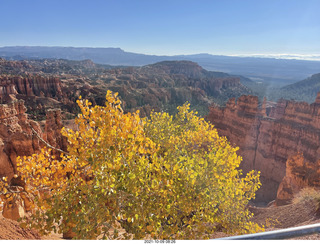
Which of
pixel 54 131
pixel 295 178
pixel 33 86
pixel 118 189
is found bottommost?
pixel 295 178

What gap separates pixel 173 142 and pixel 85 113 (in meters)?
6.10

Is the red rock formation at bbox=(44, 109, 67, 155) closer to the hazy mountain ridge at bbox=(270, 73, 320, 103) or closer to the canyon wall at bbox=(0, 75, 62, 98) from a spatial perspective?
the canyon wall at bbox=(0, 75, 62, 98)

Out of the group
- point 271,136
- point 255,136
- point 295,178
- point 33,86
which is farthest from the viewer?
point 33,86

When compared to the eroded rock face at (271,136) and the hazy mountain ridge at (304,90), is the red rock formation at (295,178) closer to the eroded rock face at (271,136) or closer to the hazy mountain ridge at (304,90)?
the eroded rock face at (271,136)

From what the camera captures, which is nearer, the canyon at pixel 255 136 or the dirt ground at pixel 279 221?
the dirt ground at pixel 279 221

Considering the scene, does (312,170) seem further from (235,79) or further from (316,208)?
(235,79)

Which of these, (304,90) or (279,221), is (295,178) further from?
(304,90)

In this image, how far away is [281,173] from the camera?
115ft

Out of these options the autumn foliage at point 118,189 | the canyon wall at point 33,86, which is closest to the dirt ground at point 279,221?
the autumn foliage at point 118,189

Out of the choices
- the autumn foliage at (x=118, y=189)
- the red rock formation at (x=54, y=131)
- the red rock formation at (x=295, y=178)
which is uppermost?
the autumn foliage at (x=118, y=189)

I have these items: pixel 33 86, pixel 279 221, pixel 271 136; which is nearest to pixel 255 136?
pixel 271 136

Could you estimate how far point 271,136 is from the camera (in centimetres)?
3838

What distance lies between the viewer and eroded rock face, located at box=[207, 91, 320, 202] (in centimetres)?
3388

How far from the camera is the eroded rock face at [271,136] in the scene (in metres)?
33.9
